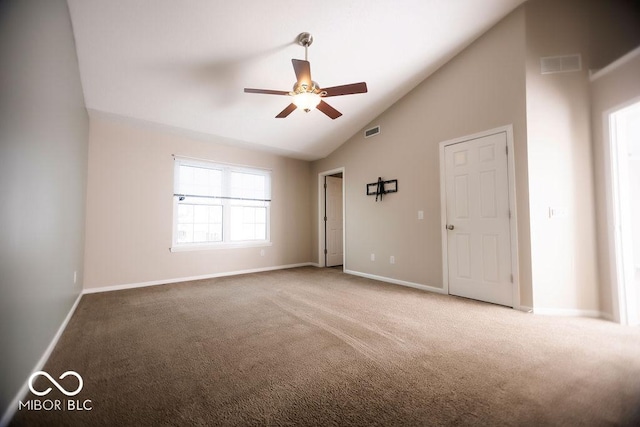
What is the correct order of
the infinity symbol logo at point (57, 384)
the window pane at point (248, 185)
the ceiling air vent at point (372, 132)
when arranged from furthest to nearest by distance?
1. the window pane at point (248, 185)
2. the ceiling air vent at point (372, 132)
3. the infinity symbol logo at point (57, 384)

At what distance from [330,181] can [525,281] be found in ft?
13.9

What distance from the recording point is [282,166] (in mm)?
5766

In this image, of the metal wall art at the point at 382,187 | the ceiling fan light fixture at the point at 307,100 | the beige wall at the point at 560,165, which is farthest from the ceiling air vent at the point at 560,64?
the ceiling fan light fixture at the point at 307,100

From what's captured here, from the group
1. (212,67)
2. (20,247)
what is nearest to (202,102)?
(212,67)

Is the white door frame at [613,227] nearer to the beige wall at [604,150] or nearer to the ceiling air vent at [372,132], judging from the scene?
the beige wall at [604,150]

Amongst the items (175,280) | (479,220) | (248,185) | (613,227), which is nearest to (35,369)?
(175,280)

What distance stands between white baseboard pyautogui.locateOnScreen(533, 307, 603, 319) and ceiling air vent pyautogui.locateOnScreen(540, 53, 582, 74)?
8.69 feet

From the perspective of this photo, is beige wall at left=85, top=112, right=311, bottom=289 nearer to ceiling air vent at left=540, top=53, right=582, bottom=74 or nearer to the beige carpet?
the beige carpet

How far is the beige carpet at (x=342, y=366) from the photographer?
1.32 m

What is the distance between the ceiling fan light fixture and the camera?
9.02 ft

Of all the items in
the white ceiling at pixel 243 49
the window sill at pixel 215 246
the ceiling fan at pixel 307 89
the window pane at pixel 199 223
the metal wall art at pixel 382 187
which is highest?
the white ceiling at pixel 243 49

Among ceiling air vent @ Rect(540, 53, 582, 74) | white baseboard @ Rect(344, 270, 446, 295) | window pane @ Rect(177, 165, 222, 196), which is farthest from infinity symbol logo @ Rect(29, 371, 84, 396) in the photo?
ceiling air vent @ Rect(540, 53, 582, 74)

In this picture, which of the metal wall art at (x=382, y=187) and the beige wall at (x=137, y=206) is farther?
the metal wall art at (x=382, y=187)

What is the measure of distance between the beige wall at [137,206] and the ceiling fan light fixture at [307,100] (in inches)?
98.8
